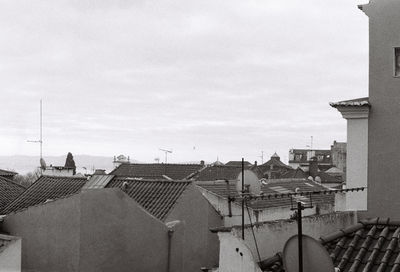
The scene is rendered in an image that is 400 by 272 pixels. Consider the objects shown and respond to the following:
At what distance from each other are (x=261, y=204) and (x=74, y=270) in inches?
675

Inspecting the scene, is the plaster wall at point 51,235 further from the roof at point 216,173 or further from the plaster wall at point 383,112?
the roof at point 216,173

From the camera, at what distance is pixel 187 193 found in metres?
23.2

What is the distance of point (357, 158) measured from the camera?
11344 mm

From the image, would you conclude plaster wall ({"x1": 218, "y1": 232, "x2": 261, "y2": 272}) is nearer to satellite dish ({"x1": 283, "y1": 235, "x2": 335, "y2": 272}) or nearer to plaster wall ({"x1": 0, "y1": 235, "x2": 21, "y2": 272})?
satellite dish ({"x1": 283, "y1": 235, "x2": 335, "y2": 272})

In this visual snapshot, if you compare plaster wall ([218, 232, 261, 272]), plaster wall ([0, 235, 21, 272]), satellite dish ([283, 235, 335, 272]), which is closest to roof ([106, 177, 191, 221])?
plaster wall ([0, 235, 21, 272])

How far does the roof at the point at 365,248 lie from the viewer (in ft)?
28.9

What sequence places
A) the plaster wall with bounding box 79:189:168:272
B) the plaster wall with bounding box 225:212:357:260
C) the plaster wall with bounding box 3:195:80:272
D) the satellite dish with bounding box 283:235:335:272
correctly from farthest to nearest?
1. the plaster wall with bounding box 79:189:168:272
2. the plaster wall with bounding box 3:195:80:272
3. the plaster wall with bounding box 225:212:357:260
4. the satellite dish with bounding box 283:235:335:272

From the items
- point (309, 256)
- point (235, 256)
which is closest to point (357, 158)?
point (235, 256)

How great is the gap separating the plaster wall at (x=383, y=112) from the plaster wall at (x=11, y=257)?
7.55 m

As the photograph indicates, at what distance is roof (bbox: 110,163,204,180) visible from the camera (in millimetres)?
52266

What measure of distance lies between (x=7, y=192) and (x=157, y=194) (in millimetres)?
8652

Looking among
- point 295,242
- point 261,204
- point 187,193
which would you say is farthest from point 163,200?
point 295,242

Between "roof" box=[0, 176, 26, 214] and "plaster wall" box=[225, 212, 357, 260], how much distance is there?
17.9 m

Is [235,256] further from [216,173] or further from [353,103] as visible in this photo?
[216,173]
